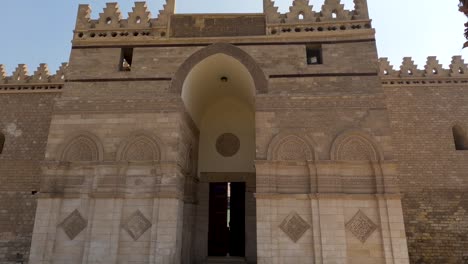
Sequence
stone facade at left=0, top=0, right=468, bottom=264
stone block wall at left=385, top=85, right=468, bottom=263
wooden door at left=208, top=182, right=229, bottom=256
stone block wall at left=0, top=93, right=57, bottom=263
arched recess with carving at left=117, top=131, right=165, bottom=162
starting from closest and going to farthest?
stone facade at left=0, top=0, right=468, bottom=264
arched recess with carving at left=117, top=131, right=165, bottom=162
stone block wall at left=385, top=85, right=468, bottom=263
stone block wall at left=0, top=93, right=57, bottom=263
wooden door at left=208, top=182, right=229, bottom=256

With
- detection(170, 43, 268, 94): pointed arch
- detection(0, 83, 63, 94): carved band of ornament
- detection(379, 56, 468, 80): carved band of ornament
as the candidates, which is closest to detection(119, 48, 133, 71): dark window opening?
detection(170, 43, 268, 94): pointed arch

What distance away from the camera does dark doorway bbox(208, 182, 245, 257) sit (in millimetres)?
11000

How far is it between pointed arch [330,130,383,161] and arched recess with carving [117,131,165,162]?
4.05 meters

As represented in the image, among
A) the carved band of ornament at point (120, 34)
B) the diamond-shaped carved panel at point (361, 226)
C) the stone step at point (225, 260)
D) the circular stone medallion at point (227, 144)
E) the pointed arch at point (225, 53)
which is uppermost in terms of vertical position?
the carved band of ornament at point (120, 34)

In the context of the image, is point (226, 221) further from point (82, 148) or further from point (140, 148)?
point (82, 148)

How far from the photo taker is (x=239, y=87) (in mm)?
10742

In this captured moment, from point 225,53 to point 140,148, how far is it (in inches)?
128

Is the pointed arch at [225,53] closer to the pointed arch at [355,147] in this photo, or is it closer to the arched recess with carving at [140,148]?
the arched recess with carving at [140,148]

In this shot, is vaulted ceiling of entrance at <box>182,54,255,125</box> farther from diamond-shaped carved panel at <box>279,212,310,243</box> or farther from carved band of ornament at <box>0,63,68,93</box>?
carved band of ornament at <box>0,63,68,93</box>

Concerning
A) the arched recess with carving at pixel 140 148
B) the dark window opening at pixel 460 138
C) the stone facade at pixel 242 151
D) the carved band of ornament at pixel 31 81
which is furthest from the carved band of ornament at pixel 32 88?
the dark window opening at pixel 460 138

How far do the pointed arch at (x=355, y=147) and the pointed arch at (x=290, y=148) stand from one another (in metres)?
0.53

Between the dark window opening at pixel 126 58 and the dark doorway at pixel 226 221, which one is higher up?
the dark window opening at pixel 126 58

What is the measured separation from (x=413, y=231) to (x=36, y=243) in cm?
1011

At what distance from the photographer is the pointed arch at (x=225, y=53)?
877cm
